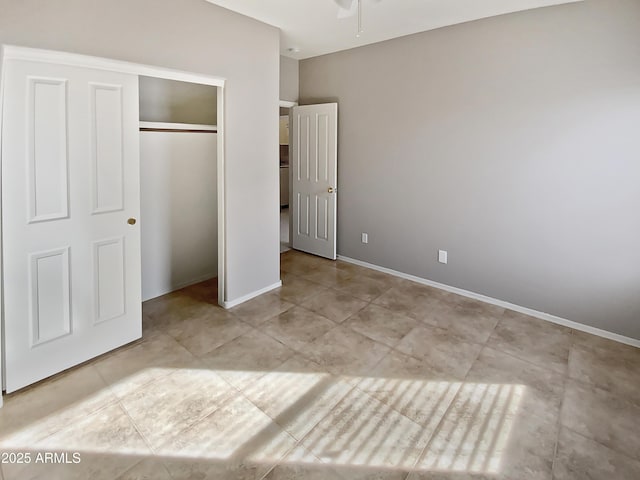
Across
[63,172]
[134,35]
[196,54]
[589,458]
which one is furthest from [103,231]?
[589,458]

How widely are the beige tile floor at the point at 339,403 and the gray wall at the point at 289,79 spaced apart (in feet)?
9.84

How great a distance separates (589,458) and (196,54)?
3655mm

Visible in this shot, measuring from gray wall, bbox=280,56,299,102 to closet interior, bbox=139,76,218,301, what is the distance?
105 centimetres

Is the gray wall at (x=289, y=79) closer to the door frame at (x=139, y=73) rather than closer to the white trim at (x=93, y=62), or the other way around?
the door frame at (x=139, y=73)

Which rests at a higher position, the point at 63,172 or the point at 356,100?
the point at 356,100

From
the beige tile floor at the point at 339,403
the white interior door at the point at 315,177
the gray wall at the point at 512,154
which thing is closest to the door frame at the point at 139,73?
the beige tile floor at the point at 339,403

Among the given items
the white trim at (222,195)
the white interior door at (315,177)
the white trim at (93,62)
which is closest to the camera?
the white trim at (93,62)

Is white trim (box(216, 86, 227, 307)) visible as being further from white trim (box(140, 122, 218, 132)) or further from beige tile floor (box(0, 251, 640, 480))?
white trim (box(140, 122, 218, 132))

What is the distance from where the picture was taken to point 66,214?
2463 millimetres

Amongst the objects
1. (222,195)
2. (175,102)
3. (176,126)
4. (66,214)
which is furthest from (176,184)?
(66,214)

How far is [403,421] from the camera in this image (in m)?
2.18

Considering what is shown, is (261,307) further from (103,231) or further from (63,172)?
(63,172)

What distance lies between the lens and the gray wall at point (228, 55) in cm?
226

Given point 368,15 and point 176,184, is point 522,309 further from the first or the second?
point 176,184
